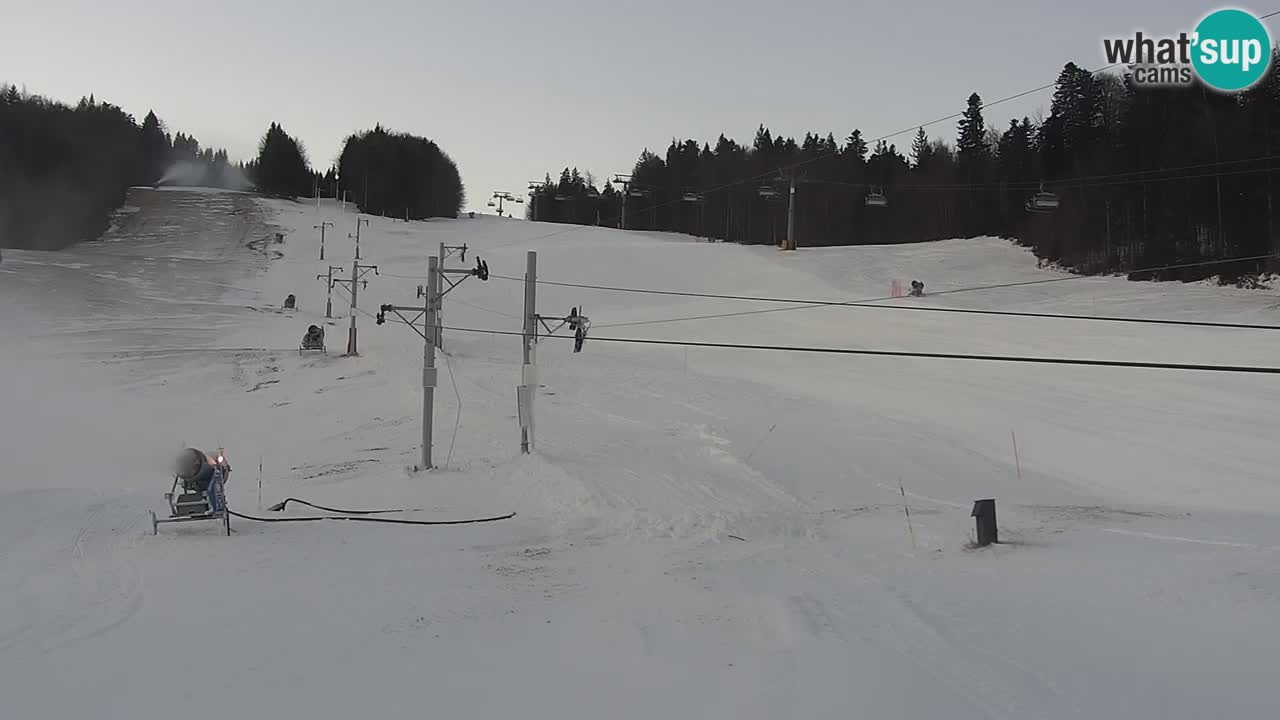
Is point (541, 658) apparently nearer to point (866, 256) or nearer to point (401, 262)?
point (866, 256)

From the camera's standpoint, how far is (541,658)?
6527 millimetres

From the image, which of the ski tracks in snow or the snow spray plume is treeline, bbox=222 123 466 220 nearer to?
the snow spray plume

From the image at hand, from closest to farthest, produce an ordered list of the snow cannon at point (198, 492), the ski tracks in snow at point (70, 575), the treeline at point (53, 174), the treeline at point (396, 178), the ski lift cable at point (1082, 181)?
the ski tracks in snow at point (70, 575) → the snow cannon at point (198, 492) → the ski lift cable at point (1082, 181) → the treeline at point (53, 174) → the treeline at point (396, 178)

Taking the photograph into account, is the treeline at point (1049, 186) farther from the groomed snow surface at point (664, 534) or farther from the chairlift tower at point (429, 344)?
the chairlift tower at point (429, 344)

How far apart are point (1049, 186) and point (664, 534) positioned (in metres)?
58.8

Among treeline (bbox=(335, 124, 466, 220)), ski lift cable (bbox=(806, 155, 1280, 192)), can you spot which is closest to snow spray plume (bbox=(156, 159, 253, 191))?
treeline (bbox=(335, 124, 466, 220))

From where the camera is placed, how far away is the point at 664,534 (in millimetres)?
11391

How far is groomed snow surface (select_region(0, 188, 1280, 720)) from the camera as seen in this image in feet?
19.4

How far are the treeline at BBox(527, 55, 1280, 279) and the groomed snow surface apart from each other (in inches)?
361

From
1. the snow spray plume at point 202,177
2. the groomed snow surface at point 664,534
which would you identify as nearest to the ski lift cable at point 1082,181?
the groomed snow surface at point 664,534

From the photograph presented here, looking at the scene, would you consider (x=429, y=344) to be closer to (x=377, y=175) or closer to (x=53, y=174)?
(x=53, y=174)

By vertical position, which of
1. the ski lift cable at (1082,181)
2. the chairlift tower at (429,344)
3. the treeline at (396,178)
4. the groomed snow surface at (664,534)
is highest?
the treeline at (396,178)

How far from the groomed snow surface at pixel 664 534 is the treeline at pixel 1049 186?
30.1 ft

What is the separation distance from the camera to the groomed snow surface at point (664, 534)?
19.4 feet
